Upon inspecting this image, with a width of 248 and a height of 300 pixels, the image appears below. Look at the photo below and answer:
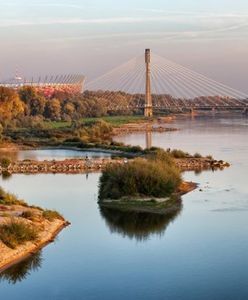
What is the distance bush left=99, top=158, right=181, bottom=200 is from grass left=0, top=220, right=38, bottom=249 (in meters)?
3.36

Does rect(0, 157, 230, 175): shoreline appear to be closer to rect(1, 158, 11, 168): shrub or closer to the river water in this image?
rect(1, 158, 11, 168): shrub

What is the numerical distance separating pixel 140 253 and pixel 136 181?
12.0ft

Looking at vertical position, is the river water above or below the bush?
below

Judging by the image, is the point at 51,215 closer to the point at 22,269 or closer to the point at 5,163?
the point at 22,269

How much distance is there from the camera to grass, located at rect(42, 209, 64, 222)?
462 inches

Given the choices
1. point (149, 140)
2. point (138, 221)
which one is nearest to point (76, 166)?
point (138, 221)

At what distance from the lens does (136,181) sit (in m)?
13.5

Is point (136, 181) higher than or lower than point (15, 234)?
higher

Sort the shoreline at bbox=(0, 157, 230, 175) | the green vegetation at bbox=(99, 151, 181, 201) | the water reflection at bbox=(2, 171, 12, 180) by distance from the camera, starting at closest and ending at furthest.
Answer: the green vegetation at bbox=(99, 151, 181, 201) → the water reflection at bbox=(2, 171, 12, 180) → the shoreline at bbox=(0, 157, 230, 175)

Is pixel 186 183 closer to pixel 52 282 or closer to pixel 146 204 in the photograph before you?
pixel 146 204

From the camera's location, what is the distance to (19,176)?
59.3 feet

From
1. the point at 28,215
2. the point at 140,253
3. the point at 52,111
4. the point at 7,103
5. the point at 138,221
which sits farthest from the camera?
the point at 52,111

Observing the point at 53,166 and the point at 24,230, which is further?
the point at 53,166

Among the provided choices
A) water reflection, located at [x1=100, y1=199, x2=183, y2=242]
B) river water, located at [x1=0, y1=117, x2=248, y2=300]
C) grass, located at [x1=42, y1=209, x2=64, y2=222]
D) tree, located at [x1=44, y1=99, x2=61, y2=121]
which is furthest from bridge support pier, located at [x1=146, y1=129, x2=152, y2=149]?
grass, located at [x1=42, y1=209, x2=64, y2=222]
